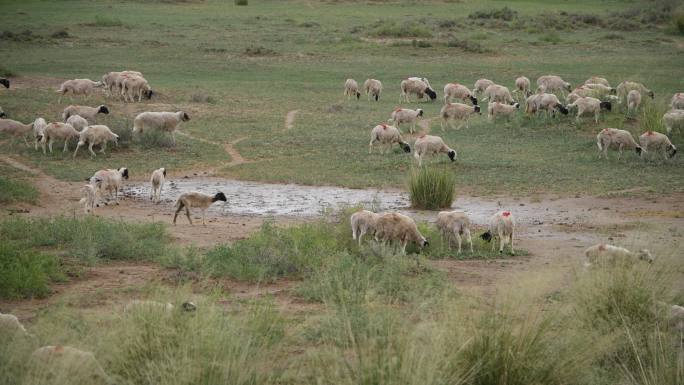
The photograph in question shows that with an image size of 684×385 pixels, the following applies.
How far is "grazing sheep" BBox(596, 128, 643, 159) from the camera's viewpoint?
856 inches

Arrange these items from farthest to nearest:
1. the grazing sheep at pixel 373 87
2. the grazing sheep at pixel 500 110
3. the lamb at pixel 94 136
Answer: the grazing sheep at pixel 373 87 → the grazing sheep at pixel 500 110 → the lamb at pixel 94 136

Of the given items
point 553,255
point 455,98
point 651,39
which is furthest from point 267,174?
point 651,39

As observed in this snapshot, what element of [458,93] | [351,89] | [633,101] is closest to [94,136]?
[351,89]

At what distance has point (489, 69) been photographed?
125 ft

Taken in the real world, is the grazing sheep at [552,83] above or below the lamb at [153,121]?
above

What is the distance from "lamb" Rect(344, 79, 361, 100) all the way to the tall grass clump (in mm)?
14204

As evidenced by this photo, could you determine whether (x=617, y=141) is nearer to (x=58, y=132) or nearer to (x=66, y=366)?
(x=58, y=132)

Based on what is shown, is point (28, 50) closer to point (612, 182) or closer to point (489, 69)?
point (489, 69)

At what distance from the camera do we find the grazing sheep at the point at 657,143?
21328mm

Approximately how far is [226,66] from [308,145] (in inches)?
593

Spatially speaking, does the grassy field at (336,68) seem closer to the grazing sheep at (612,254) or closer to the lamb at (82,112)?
the lamb at (82,112)

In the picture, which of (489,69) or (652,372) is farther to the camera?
(489,69)

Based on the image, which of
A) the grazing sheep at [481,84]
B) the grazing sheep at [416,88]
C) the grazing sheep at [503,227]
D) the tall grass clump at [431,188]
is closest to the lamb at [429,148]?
the tall grass clump at [431,188]

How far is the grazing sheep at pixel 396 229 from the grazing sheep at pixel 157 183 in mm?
5358
